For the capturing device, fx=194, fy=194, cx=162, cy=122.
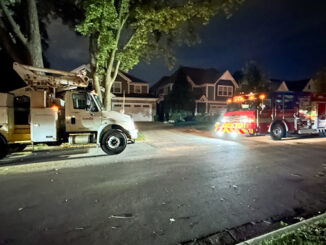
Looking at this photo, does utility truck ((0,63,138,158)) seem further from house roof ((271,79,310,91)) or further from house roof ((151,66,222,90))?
house roof ((271,79,310,91))

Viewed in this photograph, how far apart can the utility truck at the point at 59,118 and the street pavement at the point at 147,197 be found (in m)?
0.90

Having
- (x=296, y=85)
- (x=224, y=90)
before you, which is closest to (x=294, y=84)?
(x=296, y=85)

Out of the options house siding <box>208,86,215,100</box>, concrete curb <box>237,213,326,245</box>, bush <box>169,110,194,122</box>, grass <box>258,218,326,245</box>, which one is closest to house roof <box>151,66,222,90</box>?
house siding <box>208,86,215,100</box>

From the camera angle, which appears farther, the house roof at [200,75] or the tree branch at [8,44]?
the house roof at [200,75]

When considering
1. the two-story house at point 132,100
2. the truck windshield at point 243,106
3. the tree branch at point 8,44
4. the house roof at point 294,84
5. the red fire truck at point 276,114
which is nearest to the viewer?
the tree branch at point 8,44

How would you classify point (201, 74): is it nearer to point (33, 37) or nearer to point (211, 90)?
point (211, 90)

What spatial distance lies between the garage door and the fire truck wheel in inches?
871

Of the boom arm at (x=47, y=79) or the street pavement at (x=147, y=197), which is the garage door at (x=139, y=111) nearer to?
the boom arm at (x=47, y=79)

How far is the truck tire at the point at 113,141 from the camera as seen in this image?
8094 mm

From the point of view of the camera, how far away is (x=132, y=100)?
3184 centimetres

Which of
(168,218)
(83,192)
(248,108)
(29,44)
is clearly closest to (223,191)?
(168,218)

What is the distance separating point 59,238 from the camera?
277cm

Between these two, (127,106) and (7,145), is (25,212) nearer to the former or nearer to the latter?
(7,145)

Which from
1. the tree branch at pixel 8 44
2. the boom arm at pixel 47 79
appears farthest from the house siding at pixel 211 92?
the tree branch at pixel 8 44
